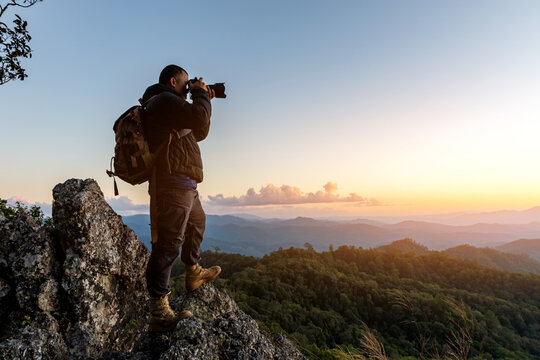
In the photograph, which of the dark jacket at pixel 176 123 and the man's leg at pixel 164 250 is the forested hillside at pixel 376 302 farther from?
the dark jacket at pixel 176 123

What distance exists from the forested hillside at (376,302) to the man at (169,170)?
1847cm

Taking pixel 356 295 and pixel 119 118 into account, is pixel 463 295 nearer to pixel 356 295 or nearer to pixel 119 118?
pixel 356 295

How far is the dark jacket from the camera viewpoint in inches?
133

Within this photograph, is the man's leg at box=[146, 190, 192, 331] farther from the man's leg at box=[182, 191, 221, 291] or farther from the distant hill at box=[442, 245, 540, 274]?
the distant hill at box=[442, 245, 540, 274]

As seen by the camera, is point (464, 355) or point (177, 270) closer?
point (464, 355)

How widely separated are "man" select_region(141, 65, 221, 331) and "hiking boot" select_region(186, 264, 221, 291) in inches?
34.7

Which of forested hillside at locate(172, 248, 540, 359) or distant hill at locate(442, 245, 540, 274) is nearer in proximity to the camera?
forested hillside at locate(172, 248, 540, 359)

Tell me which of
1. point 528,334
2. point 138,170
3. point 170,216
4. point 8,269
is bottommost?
point 528,334

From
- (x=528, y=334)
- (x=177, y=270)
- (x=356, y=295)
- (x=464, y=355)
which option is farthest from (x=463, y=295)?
(x=464, y=355)

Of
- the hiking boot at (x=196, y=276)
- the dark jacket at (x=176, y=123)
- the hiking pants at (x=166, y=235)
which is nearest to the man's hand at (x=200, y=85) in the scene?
the dark jacket at (x=176, y=123)

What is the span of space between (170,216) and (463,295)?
72883mm

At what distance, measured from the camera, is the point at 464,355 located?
3.35m

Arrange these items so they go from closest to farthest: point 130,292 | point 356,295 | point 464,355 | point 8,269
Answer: point 464,355 < point 8,269 < point 130,292 < point 356,295

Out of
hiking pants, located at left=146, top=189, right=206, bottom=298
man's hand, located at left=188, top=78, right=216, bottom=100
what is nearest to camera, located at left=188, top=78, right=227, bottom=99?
man's hand, located at left=188, top=78, right=216, bottom=100
